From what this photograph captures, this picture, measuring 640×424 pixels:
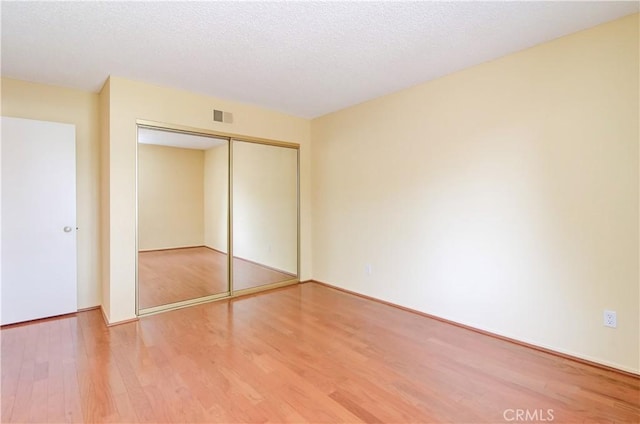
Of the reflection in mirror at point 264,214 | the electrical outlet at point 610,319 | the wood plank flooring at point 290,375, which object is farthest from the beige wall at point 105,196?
the electrical outlet at point 610,319

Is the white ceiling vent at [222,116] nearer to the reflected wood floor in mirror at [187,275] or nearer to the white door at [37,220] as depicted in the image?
the white door at [37,220]

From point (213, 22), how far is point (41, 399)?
265 centimetres

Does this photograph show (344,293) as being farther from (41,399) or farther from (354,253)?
(41,399)

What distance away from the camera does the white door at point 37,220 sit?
2.99 meters

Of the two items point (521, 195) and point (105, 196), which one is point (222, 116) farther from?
point (521, 195)

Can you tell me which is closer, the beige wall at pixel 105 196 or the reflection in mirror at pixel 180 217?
the beige wall at pixel 105 196

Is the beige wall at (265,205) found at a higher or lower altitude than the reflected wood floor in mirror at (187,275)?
higher

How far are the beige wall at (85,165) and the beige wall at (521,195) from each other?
126 inches

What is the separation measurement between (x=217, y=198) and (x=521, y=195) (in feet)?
10.8

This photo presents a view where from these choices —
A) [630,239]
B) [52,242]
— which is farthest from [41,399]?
[630,239]

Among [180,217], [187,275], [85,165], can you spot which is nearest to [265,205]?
[180,217]

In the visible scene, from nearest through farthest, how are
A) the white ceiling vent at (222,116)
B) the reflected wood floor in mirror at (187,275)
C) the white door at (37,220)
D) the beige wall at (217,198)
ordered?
the white door at (37,220), the reflected wood floor in mirror at (187,275), the white ceiling vent at (222,116), the beige wall at (217,198)

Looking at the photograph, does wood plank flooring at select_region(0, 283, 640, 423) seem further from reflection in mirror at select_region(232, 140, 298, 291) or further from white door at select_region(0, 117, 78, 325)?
reflection in mirror at select_region(232, 140, 298, 291)

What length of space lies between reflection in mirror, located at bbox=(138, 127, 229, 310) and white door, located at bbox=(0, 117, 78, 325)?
72 cm
